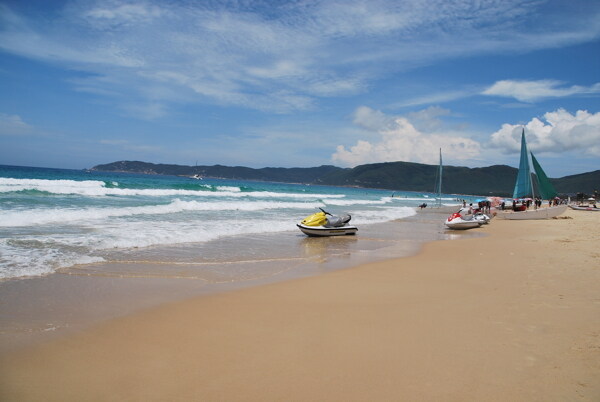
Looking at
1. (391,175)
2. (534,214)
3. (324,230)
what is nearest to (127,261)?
(324,230)

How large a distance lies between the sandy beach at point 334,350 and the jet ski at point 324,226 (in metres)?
8.01

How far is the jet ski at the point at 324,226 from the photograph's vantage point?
14.8 meters

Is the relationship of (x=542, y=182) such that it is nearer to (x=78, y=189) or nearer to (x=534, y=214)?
(x=534, y=214)

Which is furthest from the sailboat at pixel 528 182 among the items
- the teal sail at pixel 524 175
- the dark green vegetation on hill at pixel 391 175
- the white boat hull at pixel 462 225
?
the dark green vegetation on hill at pixel 391 175

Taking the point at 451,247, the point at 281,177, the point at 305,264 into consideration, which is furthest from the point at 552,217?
the point at 281,177

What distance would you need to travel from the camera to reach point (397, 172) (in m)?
180

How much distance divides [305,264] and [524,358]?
19.4 feet

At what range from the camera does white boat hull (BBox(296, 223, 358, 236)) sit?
14734 millimetres

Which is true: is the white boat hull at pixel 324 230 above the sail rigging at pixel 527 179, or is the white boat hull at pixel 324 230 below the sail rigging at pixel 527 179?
below

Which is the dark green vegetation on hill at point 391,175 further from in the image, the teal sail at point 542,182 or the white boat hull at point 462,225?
the white boat hull at point 462,225

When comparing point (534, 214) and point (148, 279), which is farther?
point (534, 214)

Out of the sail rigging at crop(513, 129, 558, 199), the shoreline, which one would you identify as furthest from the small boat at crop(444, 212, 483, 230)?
the sail rigging at crop(513, 129, 558, 199)

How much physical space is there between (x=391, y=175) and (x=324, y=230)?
168124mm

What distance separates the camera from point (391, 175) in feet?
581
